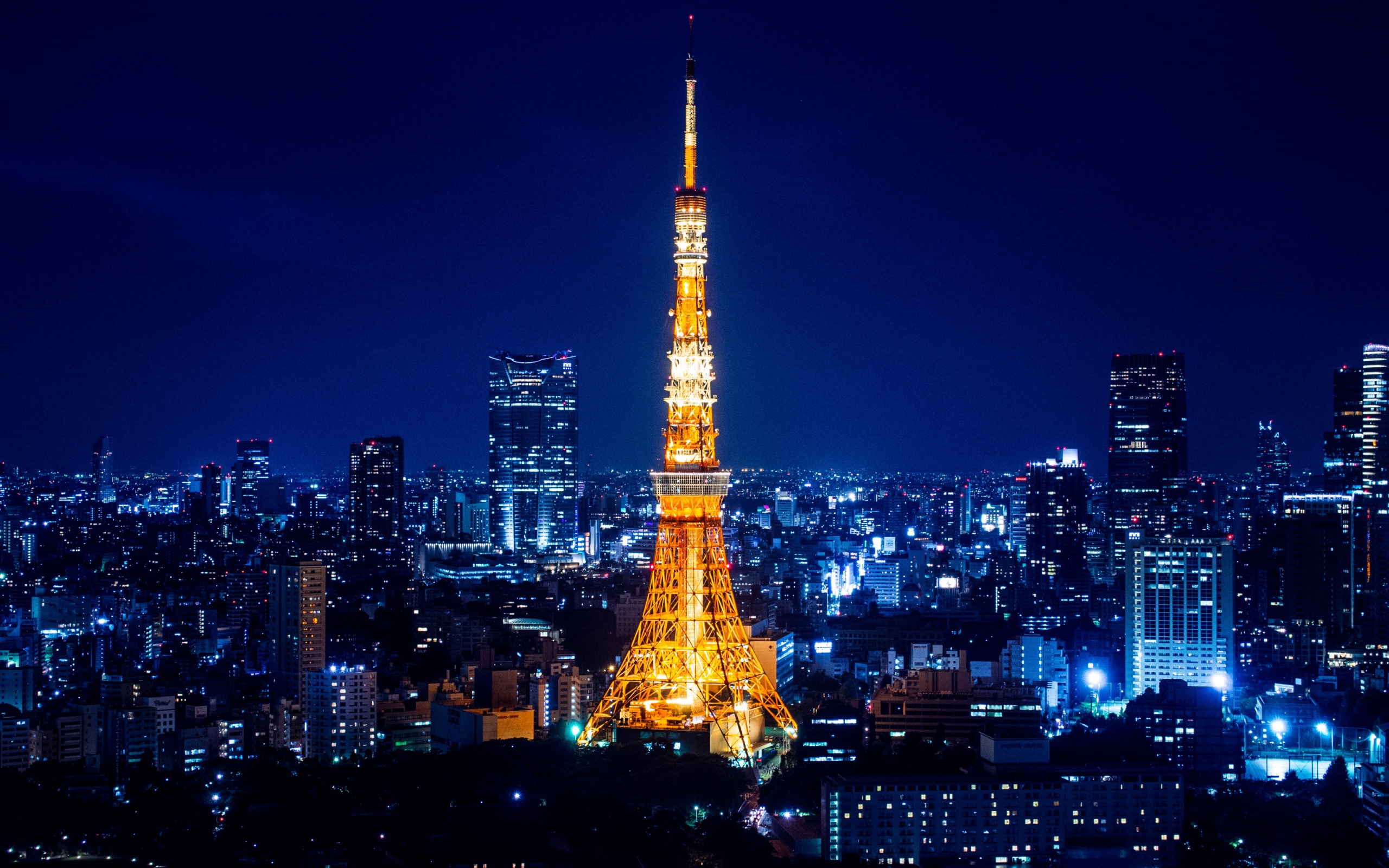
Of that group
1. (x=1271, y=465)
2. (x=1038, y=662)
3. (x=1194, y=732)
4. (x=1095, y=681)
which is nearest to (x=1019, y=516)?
(x=1271, y=465)

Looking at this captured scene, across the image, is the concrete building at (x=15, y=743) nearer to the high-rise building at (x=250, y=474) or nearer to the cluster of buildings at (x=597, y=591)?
the cluster of buildings at (x=597, y=591)

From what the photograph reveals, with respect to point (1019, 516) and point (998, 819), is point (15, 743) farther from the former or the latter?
point (1019, 516)

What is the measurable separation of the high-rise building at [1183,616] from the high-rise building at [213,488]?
24.6 metres

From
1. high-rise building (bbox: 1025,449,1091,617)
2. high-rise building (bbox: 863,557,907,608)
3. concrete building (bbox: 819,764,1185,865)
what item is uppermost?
high-rise building (bbox: 1025,449,1091,617)

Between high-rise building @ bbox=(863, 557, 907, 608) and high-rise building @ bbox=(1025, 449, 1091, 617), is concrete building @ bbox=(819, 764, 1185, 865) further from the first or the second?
high-rise building @ bbox=(863, 557, 907, 608)

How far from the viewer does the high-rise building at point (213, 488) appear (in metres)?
41.0

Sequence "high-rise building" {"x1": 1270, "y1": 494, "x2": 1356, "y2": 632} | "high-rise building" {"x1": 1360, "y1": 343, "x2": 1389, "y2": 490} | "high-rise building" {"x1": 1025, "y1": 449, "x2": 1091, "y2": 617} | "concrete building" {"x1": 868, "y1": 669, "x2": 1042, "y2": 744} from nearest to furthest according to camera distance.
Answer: "concrete building" {"x1": 868, "y1": 669, "x2": 1042, "y2": 744}, "high-rise building" {"x1": 1270, "y1": 494, "x2": 1356, "y2": 632}, "high-rise building" {"x1": 1360, "y1": 343, "x2": 1389, "y2": 490}, "high-rise building" {"x1": 1025, "y1": 449, "x2": 1091, "y2": 617}

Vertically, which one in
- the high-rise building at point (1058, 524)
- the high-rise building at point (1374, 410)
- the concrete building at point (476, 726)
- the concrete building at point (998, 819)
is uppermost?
the high-rise building at point (1374, 410)

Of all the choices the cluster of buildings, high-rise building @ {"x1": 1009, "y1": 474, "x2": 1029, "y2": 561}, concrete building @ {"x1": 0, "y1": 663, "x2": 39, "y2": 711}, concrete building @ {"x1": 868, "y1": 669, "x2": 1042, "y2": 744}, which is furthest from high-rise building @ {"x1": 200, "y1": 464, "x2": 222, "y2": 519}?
concrete building @ {"x1": 868, "y1": 669, "x2": 1042, "y2": 744}

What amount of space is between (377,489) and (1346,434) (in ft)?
65.0

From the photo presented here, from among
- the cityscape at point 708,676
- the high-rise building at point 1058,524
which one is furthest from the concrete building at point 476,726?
the high-rise building at point 1058,524

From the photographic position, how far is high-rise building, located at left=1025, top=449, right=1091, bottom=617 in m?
32.4

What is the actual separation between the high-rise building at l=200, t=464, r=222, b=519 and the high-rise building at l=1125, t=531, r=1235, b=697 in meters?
24.6

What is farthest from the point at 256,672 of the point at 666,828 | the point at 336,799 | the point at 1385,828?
the point at 1385,828
